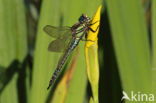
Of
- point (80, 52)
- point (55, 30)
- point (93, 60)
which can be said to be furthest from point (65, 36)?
point (93, 60)

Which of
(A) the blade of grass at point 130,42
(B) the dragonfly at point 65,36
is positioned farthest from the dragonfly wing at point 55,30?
(A) the blade of grass at point 130,42

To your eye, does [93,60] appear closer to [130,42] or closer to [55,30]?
[130,42]

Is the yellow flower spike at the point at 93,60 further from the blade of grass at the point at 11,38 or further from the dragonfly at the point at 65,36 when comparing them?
the blade of grass at the point at 11,38

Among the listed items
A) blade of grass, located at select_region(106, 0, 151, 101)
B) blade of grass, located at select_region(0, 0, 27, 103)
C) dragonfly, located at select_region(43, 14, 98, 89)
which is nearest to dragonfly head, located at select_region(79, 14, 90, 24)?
dragonfly, located at select_region(43, 14, 98, 89)

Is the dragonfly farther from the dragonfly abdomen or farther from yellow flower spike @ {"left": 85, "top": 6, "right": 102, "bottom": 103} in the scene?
yellow flower spike @ {"left": 85, "top": 6, "right": 102, "bottom": 103}

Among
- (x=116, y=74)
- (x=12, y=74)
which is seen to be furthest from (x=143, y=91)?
(x=12, y=74)
